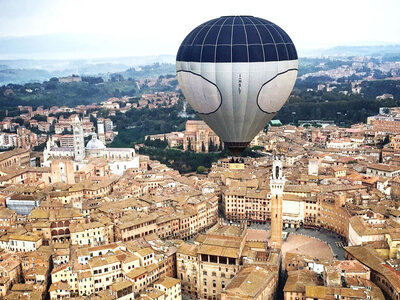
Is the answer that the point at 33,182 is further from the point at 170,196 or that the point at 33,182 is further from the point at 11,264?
the point at 11,264

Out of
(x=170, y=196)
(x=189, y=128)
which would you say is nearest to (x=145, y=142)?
(x=189, y=128)

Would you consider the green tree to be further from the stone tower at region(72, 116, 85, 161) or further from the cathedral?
the stone tower at region(72, 116, 85, 161)

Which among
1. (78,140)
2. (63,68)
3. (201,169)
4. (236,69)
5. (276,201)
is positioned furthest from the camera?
(63,68)

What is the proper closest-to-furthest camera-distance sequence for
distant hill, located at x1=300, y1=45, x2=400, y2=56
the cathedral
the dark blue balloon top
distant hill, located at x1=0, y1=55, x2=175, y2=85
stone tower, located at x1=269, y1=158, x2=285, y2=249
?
the dark blue balloon top, stone tower, located at x1=269, y1=158, x2=285, y2=249, the cathedral, distant hill, located at x1=0, y1=55, x2=175, y2=85, distant hill, located at x1=300, y1=45, x2=400, y2=56

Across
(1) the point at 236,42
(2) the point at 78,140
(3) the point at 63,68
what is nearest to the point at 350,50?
(3) the point at 63,68

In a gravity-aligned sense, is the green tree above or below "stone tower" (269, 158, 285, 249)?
below

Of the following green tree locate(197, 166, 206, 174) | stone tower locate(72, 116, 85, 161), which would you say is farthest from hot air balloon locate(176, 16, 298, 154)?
green tree locate(197, 166, 206, 174)

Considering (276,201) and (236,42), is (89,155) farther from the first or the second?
(236,42)

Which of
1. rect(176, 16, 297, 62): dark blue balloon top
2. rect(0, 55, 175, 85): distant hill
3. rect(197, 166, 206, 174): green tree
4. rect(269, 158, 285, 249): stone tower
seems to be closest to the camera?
rect(176, 16, 297, 62): dark blue balloon top
